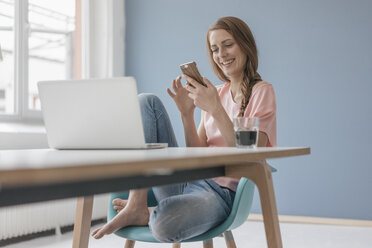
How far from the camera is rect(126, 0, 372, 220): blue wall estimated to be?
3.12 m

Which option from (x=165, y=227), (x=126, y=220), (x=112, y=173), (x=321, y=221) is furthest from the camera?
(x=321, y=221)

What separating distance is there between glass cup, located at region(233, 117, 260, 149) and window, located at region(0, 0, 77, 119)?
2200 mm

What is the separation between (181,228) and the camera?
1287mm

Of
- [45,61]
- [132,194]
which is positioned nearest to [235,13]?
[45,61]

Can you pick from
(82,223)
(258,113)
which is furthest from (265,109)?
(82,223)

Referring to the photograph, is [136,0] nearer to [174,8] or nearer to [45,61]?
[174,8]

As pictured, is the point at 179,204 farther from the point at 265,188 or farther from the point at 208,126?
the point at 208,126

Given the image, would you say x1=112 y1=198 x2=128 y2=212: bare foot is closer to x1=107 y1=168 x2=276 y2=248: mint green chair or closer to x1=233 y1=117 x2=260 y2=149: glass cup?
x1=107 y1=168 x2=276 y2=248: mint green chair

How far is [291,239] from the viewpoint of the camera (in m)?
2.70

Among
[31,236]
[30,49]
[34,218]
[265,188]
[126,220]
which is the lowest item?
[31,236]

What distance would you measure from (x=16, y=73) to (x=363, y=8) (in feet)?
7.65

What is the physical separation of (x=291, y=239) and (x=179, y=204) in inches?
62.8

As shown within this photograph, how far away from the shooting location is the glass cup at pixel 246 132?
1117 millimetres

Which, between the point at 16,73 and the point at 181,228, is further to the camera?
the point at 16,73
